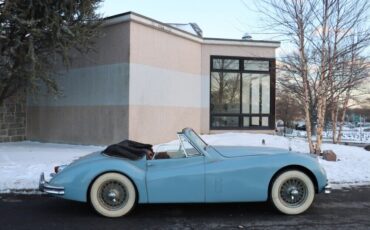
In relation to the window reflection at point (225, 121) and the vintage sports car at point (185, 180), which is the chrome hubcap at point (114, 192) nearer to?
the vintage sports car at point (185, 180)

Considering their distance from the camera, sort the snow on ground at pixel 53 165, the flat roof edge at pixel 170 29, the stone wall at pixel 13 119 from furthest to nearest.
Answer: the stone wall at pixel 13 119 < the flat roof edge at pixel 170 29 < the snow on ground at pixel 53 165

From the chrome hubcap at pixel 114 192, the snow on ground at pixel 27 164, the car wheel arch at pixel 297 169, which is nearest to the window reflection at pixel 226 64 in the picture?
the snow on ground at pixel 27 164

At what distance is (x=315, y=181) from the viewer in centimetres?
652

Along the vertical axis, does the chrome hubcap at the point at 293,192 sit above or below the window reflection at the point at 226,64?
below

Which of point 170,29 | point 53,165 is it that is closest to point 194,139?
point 53,165

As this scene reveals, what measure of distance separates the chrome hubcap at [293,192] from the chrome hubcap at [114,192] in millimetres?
2239

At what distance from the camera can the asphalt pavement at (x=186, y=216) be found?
5785mm

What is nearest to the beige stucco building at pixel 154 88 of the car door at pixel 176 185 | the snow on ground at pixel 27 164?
the snow on ground at pixel 27 164

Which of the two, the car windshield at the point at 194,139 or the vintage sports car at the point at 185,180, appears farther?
the car windshield at the point at 194,139

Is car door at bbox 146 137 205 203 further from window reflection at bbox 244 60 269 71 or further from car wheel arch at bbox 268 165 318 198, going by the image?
window reflection at bbox 244 60 269 71

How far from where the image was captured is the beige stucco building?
1543 cm

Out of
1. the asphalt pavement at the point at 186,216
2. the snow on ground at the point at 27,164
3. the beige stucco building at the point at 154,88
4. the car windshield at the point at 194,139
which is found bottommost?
the asphalt pavement at the point at 186,216

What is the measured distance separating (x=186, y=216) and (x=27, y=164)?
5.91 m

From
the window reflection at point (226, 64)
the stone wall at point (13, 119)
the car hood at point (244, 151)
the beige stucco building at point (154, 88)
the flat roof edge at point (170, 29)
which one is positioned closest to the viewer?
the car hood at point (244, 151)
